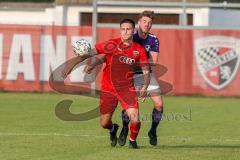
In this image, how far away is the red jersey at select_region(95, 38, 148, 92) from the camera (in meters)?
11.8

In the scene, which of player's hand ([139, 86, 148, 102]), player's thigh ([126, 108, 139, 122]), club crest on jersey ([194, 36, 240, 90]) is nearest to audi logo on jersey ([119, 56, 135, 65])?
player's hand ([139, 86, 148, 102])

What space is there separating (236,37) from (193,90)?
7.14ft

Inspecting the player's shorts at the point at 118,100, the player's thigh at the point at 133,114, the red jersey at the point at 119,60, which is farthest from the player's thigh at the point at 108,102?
the player's thigh at the point at 133,114

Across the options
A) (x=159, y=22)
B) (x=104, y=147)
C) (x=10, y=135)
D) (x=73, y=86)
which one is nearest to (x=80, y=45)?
(x=104, y=147)

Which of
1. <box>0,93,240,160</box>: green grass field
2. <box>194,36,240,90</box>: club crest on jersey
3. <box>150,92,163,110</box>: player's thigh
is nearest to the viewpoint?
<box>0,93,240,160</box>: green grass field

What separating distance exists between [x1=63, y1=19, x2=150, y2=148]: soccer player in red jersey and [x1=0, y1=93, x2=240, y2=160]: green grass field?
19.7 inches

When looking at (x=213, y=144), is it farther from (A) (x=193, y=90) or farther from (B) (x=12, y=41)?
(B) (x=12, y=41)

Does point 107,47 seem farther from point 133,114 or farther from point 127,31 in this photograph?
point 133,114

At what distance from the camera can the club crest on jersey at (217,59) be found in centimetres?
2534

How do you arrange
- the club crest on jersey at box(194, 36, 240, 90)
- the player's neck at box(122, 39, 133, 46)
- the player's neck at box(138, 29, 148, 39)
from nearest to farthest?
the player's neck at box(122, 39, 133, 46), the player's neck at box(138, 29, 148, 39), the club crest on jersey at box(194, 36, 240, 90)

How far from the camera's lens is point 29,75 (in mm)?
25984

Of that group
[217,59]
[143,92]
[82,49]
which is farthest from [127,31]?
[217,59]

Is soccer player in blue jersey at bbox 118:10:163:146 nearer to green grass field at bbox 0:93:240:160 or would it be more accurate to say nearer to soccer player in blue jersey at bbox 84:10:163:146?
soccer player in blue jersey at bbox 84:10:163:146

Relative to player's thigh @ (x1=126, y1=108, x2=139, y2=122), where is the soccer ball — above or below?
above
